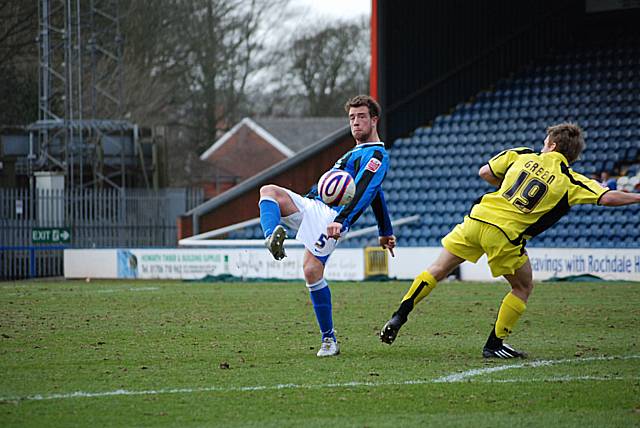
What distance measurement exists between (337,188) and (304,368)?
60.7 inches

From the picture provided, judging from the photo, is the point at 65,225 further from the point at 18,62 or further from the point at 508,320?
the point at 508,320

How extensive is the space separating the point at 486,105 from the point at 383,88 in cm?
291

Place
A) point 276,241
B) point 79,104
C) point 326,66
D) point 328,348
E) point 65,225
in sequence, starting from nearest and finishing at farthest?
point 276,241
point 328,348
point 65,225
point 79,104
point 326,66

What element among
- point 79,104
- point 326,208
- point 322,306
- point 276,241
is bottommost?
point 322,306

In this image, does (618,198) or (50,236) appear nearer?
(618,198)

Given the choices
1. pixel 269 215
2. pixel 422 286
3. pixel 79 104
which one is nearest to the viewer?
pixel 269 215

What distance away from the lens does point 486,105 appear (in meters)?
28.9

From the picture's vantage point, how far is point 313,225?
28.3ft

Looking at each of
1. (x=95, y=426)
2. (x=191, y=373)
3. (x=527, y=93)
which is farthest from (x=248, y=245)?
(x=95, y=426)

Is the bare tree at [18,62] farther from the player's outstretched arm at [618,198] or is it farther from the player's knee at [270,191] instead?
the player's outstretched arm at [618,198]

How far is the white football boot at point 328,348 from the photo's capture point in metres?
8.70

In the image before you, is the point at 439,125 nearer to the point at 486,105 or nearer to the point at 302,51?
the point at 486,105

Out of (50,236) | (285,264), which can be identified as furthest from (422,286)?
(50,236)

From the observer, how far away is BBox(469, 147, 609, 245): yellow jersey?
325 inches
